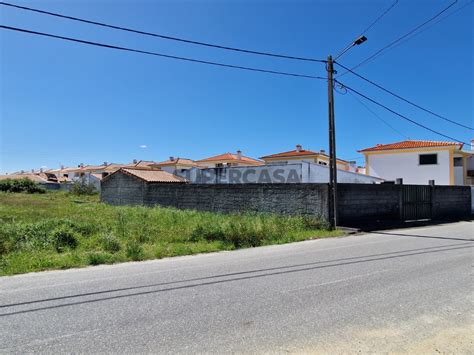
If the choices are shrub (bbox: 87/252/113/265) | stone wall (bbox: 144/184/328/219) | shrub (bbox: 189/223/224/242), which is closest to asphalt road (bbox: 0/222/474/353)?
shrub (bbox: 87/252/113/265)

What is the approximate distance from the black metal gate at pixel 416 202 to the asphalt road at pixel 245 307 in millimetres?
11651

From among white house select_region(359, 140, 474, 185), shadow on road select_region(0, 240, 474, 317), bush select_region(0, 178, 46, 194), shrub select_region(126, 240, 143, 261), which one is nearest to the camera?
shadow on road select_region(0, 240, 474, 317)

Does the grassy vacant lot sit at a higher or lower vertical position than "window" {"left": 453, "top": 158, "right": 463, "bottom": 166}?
lower

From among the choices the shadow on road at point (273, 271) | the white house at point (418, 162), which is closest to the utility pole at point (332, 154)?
the shadow on road at point (273, 271)

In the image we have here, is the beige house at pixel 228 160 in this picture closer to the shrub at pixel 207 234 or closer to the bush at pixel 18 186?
the bush at pixel 18 186

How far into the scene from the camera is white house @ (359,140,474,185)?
101 ft

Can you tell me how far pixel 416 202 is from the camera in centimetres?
2006

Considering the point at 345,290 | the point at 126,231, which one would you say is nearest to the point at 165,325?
the point at 345,290

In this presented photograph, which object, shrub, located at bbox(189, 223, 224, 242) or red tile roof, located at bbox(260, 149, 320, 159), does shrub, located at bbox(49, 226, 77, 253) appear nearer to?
shrub, located at bbox(189, 223, 224, 242)

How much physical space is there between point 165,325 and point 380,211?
16.0 m

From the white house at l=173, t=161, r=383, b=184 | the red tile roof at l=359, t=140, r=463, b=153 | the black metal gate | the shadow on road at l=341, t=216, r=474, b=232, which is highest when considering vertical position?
the red tile roof at l=359, t=140, r=463, b=153

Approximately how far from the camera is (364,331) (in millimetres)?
4145

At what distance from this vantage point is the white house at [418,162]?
30.9 meters

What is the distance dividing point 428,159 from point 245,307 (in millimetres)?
31855
